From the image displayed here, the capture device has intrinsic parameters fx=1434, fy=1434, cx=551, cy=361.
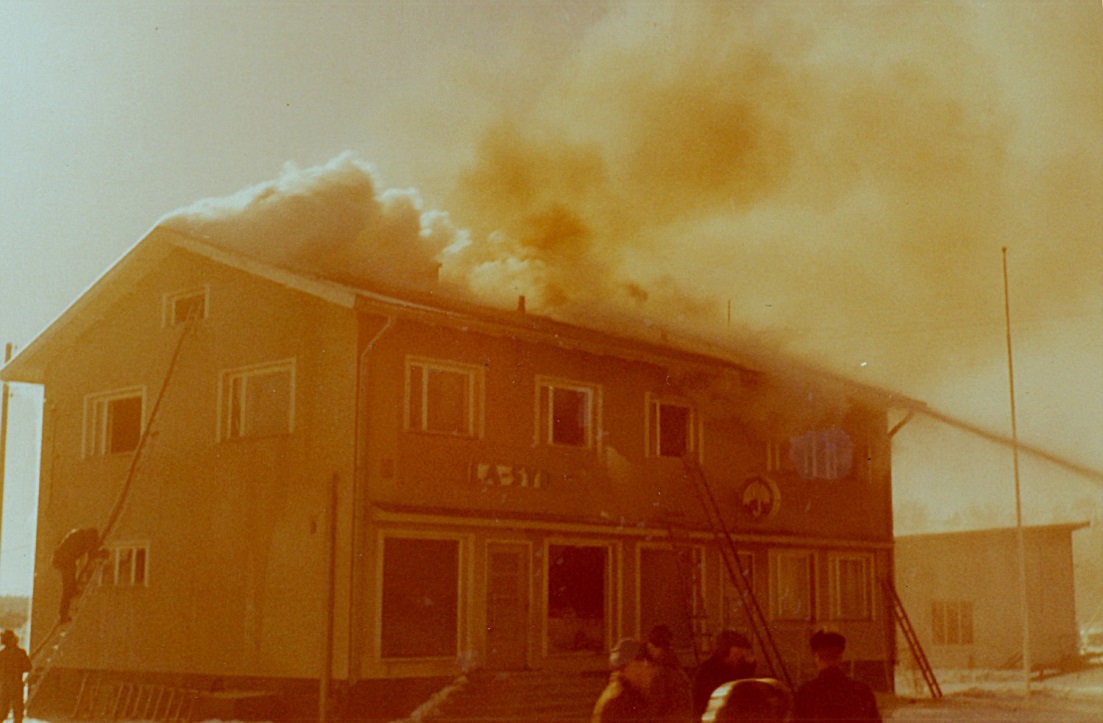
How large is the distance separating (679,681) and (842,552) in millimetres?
22552

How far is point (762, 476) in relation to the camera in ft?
88.0

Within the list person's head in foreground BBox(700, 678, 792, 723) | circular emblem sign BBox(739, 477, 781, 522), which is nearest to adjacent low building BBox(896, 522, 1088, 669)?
circular emblem sign BBox(739, 477, 781, 522)

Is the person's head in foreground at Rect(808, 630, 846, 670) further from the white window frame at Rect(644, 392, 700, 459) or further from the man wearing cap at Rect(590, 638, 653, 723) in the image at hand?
the white window frame at Rect(644, 392, 700, 459)

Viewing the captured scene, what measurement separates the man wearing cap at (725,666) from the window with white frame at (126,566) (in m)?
15.3

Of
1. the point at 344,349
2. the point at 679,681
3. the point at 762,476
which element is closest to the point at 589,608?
the point at 762,476

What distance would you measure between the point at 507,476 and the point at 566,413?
2157mm

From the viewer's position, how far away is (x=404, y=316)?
21328mm

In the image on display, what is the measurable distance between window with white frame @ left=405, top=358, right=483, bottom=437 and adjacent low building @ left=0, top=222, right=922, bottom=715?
0.05m

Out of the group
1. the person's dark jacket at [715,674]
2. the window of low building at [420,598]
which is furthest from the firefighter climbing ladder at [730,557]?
the person's dark jacket at [715,674]

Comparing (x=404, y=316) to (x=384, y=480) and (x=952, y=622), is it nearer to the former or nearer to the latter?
(x=384, y=480)

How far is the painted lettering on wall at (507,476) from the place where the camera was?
22.5 meters

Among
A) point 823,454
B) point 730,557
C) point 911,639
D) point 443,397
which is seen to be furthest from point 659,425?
point 911,639

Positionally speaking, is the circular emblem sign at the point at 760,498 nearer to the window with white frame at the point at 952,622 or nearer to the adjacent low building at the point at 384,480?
the adjacent low building at the point at 384,480

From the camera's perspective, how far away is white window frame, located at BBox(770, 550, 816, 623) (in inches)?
1100
